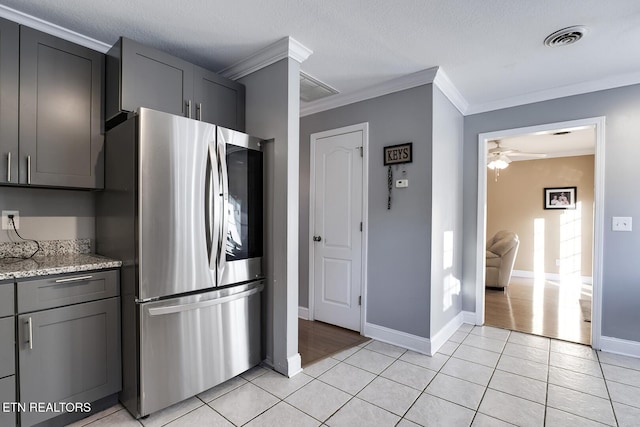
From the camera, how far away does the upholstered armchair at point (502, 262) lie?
16.7 ft

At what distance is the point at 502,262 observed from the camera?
16.7 ft

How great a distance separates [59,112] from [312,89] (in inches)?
82.5

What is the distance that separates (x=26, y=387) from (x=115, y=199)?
1.10 meters

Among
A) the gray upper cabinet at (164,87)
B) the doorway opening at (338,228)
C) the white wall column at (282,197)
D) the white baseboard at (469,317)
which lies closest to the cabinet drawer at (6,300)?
the gray upper cabinet at (164,87)

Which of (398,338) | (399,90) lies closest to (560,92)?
(399,90)

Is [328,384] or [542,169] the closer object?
[328,384]

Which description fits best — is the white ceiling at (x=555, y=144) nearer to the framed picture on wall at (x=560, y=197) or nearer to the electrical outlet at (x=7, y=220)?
the framed picture on wall at (x=560, y=197)

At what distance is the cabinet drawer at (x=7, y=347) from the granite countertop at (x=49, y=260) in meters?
0.23

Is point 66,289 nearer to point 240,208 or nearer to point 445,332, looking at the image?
point 240,208

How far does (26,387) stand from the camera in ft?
5.38

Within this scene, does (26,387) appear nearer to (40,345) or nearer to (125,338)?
(40,345)

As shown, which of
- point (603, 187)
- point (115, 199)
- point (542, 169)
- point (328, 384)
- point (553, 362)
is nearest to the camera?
point (115, 199)

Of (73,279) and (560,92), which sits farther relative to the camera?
(560,92)

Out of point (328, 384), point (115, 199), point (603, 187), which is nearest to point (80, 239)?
point (115, 199)
